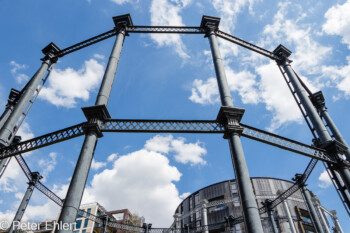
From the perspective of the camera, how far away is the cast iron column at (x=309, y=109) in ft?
32.3

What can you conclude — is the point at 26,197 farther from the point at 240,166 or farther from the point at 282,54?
the point at 282,54

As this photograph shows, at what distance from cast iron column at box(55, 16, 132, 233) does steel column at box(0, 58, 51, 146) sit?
4.83 meters

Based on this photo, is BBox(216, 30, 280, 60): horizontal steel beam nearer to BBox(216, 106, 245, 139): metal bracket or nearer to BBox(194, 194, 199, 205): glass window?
BBox(216, 106, 245, 139): metal bracket

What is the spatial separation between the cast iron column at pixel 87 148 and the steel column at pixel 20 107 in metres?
4.83

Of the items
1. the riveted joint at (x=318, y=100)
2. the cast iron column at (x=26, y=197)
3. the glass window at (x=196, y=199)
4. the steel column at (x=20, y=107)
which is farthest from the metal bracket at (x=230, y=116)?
the glass window at (x=196, y=199)

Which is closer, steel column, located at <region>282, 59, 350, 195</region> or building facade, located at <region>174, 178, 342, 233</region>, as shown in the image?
steel column, located at <region>282, 59, 350, 195</region>

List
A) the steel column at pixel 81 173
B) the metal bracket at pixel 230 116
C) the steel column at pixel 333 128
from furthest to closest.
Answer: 1. the steel column at pixel 333 128
2. the metal bracket at pixel 230 116
3. the steel column at pixel 81 173

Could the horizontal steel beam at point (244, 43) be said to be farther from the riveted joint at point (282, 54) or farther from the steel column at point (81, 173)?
the steel column at point (81, 173)

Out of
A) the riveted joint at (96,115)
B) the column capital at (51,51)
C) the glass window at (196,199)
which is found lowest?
the riveted joint at (96,115)

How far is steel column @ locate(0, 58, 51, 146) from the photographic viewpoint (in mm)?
10634

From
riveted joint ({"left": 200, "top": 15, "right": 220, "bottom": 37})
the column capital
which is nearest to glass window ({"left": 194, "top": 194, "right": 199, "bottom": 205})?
riveted joint ({"left": 200, "top": 15, "right": 220, "bottom": 37})

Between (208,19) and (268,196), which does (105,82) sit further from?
(268,196)

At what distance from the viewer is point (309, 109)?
12.4m

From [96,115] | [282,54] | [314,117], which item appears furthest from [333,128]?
[96,115]
